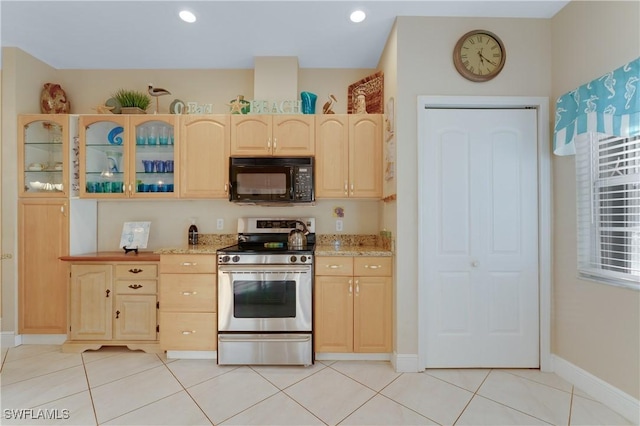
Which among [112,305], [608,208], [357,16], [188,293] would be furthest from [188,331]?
[608,208]

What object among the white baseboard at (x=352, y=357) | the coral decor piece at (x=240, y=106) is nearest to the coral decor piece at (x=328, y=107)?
the coral decor piece at (x=240, y=106)

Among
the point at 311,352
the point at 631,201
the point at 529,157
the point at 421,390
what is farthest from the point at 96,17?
the point at 631,201

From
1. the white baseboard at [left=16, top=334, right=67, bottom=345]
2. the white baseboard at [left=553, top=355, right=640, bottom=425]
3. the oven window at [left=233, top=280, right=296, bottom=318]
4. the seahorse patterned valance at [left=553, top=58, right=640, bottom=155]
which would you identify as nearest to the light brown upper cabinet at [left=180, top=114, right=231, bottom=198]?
the oven window at [left=233, top=280, right=296, bottom=318]

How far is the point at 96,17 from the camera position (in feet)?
7.76

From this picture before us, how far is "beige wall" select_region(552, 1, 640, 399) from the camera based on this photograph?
5.73 ft

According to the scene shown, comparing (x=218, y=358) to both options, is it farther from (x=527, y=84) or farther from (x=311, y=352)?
(x=527, y=84)

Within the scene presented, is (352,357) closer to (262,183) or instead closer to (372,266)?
(372,266)

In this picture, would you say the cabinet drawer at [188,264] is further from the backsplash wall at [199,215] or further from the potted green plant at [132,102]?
the potted green plant at [132,102]

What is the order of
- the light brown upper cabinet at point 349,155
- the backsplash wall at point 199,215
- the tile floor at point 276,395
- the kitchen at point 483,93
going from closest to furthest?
the tile floor at point 276,395
the kitchen at point 483,93
the light brown upper cabinet at point 349,155
the backsplash wall at point 199,215

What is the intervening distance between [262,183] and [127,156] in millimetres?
1362

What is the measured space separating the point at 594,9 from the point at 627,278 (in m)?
1.79

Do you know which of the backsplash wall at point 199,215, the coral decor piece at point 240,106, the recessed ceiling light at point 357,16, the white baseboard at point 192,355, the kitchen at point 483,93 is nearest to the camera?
the kitchen at point 483,93

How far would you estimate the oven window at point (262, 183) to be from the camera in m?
2.69

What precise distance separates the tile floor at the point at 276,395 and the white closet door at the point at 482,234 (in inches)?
9.5
